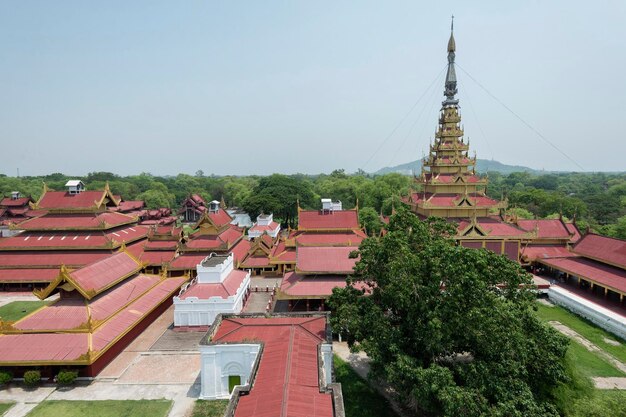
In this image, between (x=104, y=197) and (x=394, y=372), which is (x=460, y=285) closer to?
(x=394, y=372)

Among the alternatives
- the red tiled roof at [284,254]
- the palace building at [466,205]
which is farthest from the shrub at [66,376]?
the palace building at [466,205]

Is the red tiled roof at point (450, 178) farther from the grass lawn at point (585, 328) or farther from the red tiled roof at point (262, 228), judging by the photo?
the red tiled roof at point (262, 228)

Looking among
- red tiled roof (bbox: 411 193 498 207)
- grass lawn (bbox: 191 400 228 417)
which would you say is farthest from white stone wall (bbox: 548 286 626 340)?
grass lawn (bbox: 191 400 228 417)

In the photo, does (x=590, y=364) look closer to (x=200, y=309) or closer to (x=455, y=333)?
(x=455, y=333)

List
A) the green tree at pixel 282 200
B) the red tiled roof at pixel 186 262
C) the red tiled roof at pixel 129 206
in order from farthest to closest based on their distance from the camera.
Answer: the green tree at pixel 282 200
the red tiled roof at pixel 129 206
the red tiled roof at pixel 186 262

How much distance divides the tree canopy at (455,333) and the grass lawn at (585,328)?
9.51 metres

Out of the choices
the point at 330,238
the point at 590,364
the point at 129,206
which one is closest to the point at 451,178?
the point at 330,238

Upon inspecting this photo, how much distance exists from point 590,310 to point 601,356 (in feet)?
17.1

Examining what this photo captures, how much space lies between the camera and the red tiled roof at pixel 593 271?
22281mm

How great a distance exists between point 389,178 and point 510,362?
62277mm

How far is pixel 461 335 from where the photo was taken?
1209cm

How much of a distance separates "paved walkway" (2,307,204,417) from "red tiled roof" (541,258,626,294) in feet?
85.1

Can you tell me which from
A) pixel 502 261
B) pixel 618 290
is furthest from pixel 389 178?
pixel 502 261

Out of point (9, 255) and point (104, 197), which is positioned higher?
point (104, 197)
